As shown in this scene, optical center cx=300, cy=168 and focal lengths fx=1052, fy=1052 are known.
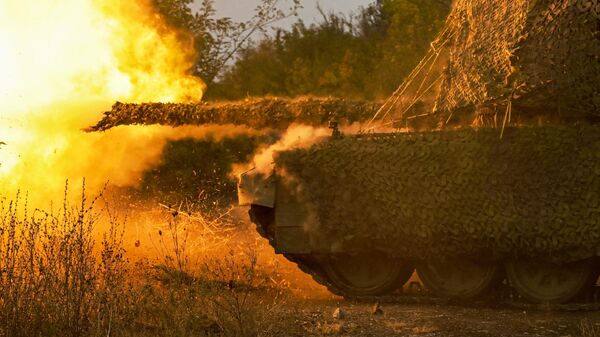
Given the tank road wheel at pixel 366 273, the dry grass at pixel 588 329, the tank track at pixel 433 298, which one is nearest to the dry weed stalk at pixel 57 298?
the tank track at pixel 433 298

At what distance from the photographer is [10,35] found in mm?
17047

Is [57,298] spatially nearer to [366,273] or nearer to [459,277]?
[366,273]

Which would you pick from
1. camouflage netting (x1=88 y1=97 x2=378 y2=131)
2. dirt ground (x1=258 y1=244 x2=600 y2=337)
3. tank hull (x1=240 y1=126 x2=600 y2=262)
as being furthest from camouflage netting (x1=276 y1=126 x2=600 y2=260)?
camouflage netting (x1=88 y1=97 x2=378 y2=131)

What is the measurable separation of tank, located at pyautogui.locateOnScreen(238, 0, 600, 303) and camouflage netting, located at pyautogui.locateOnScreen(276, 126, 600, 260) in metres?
0.01

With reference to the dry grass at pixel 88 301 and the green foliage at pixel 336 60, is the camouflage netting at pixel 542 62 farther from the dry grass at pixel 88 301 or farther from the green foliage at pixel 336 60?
the green foliage at pixel 336 60

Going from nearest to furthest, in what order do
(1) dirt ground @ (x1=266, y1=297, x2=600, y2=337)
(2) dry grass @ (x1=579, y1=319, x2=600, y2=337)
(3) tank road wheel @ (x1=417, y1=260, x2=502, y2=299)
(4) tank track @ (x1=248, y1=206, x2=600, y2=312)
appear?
(2) dry grass @ (x1=579, y1=319, x2=600, y2=337)
(1) dirt ground @ (x1=266, y1=297, x2=600, y2=337)
(4) tank track @ (x1=248, y1=206, x2=600, y2=312)
(3) tank road wheel @ (x1=417, y1=260, x2=502, y2=299)

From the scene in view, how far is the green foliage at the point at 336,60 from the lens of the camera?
26.3 metres

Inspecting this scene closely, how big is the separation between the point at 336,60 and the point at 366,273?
54.0ft

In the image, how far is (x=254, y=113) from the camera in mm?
13945

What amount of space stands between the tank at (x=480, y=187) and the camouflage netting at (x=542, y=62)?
0.01 metres

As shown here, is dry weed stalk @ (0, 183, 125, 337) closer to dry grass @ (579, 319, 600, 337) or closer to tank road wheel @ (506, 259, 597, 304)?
dry grass @ (579, 319, 600, 337)

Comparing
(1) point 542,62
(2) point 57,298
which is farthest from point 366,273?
(2) point 57,298

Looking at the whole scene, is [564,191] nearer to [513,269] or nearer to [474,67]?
[513,269]

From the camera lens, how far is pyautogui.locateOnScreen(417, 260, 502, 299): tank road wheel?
40.7ft
